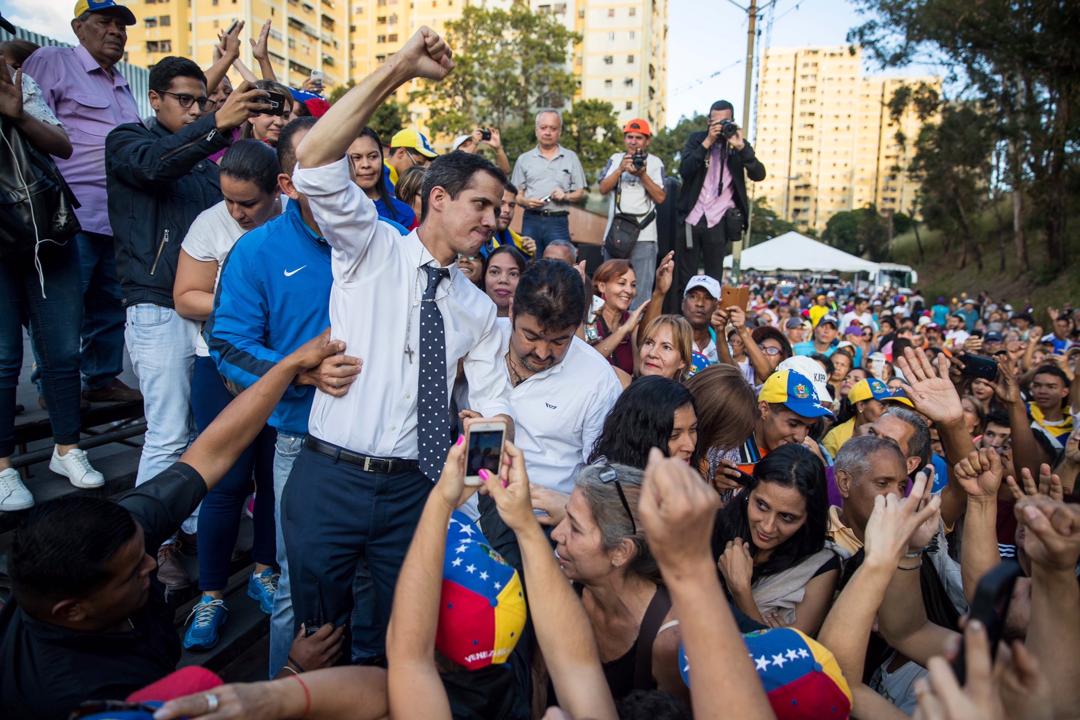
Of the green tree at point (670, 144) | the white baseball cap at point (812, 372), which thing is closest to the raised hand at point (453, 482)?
the white baseball cap at point (812, 372)

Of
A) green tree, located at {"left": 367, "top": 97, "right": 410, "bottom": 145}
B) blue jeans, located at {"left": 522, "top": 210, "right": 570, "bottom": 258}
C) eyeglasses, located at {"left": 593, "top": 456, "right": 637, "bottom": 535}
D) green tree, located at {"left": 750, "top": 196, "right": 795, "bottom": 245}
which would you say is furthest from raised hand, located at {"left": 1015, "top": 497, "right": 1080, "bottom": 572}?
green tree, located at {"left": 750, "top": 196, "right": 795, "bottom": 245}

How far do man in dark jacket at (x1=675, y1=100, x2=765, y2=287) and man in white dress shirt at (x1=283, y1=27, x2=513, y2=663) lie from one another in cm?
498

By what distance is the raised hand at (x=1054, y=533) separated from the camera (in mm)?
1885

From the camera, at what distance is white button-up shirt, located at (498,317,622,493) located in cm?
328

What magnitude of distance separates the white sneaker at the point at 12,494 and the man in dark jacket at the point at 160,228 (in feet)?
1.51

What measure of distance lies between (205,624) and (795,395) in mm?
3355

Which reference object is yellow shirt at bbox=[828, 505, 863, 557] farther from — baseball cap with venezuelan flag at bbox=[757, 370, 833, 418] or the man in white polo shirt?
the man in white polo shirt

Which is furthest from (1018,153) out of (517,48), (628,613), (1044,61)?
(628,613)

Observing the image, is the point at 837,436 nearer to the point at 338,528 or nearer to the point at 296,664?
the point at 338,528

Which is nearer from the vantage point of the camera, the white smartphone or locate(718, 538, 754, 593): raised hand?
the white smartphone

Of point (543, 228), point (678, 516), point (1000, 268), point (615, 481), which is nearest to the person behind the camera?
point (678, 516)

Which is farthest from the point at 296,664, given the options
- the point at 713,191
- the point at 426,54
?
the point at 713,191

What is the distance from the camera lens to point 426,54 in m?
2.36

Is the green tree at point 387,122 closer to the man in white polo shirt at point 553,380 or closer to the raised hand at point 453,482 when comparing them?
the man in white polo shirt at point 553,380
